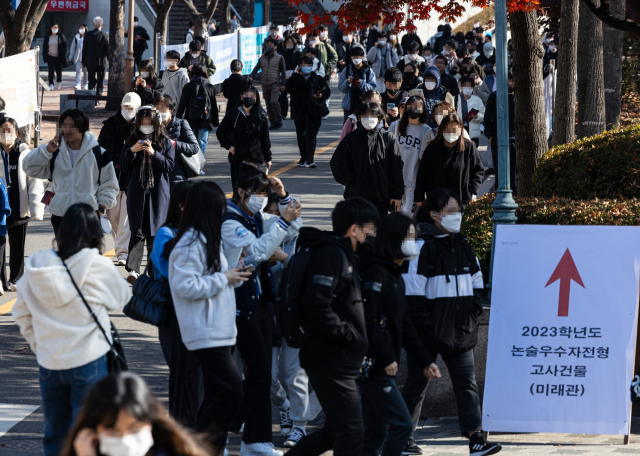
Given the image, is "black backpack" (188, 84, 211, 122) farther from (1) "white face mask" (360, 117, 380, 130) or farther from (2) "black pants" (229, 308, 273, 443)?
(2) "black pants" (229, 308, 273, 443)

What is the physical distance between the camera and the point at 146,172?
8.87 meters

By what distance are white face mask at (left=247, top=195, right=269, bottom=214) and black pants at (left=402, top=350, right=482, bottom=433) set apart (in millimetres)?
1247

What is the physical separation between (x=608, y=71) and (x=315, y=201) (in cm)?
512

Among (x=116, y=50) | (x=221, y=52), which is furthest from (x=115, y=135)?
(x=221, y=52)

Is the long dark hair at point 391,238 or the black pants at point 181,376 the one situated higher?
the long dark hair at point 391,238

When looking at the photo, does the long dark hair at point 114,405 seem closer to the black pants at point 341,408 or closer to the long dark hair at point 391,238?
the black pants at point 341,408

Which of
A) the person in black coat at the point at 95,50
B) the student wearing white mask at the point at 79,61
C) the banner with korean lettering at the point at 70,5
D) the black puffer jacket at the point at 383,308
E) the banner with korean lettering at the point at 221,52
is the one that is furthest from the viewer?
the banner with korean lettering at the point at 70,5

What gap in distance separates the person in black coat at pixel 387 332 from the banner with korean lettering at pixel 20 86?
9487mm

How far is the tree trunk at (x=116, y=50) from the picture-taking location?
23359 mm

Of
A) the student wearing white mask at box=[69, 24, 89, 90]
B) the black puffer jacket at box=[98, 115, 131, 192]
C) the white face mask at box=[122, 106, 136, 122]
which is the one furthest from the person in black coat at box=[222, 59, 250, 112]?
the student wearing white mask at box=[69, 24, 89, 90]

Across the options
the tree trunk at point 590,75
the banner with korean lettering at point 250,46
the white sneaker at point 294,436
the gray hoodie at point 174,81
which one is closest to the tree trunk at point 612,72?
the tree trunk at point 590,75

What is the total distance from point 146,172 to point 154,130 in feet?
1.32

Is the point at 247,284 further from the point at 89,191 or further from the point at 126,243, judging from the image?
the point at 126,243

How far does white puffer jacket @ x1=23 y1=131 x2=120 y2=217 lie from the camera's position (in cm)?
831
